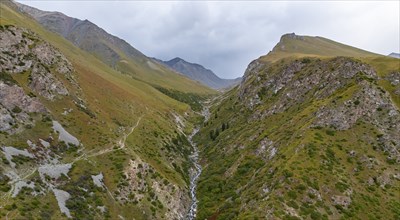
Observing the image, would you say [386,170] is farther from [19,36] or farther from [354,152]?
[19,36]

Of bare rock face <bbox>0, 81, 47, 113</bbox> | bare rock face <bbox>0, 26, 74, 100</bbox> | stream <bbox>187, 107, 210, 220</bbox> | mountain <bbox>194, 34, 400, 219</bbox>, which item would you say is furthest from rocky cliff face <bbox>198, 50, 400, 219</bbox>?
bare rock face <bbox>0, 26, 74, 100</bbox>

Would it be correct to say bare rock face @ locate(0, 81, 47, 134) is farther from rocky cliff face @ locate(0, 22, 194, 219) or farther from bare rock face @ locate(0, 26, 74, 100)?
bare rock face @ locate(0, 26, 74, 100)

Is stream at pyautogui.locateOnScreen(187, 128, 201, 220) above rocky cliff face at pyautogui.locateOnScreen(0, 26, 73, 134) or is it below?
below

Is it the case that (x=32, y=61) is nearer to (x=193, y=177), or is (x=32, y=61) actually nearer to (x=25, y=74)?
(x=25, y=74)

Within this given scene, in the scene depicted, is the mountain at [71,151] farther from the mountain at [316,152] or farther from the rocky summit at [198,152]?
Result: the mountain at [316,152]

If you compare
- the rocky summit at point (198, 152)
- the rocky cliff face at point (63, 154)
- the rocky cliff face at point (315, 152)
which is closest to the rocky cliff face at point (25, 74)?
the rocky cliff face at point (63, 154)

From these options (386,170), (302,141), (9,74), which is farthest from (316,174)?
(9,74)
